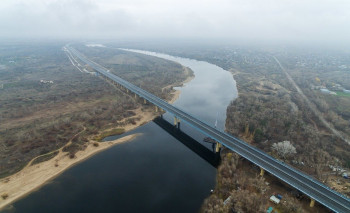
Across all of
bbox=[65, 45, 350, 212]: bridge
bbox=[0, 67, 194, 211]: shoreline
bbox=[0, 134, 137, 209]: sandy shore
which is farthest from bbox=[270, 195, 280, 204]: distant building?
bbox=[0, 134, 137, 209]: sandy shore

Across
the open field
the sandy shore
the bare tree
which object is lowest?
the sandy shore

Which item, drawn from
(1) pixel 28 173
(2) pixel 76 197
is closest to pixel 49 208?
(2) pixel 76 197

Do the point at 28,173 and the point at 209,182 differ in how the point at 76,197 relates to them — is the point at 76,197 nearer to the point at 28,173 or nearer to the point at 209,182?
the point at 28,173

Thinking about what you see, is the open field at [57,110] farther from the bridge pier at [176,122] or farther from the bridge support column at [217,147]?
the bridge support column at [217,147]

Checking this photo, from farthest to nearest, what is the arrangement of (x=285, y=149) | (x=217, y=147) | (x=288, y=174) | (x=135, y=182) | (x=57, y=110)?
(x=57, y=110)
(x=217, y=147)
(x=285, y=149)
(x=135, y=182)
(x=288, y=174)

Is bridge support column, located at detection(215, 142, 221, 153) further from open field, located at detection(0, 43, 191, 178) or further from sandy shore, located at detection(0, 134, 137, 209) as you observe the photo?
sandy shore, located at detection(0, 134, 137, 209)

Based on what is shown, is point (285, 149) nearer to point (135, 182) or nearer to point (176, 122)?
point (176, 122)

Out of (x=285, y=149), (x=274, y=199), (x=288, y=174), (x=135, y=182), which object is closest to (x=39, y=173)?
(x=135, y=182)
